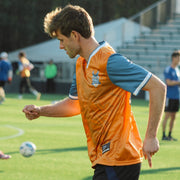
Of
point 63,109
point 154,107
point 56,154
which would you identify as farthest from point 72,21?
point 56,154

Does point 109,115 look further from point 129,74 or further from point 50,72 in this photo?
point 50,72

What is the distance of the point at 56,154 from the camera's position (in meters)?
9.28

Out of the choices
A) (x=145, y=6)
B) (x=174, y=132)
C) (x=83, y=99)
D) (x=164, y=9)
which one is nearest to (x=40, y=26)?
(x=145, y=6)

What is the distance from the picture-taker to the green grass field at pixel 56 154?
7.60 m

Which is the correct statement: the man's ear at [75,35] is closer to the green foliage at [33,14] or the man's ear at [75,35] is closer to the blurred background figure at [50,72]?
the blurred background figure at [50,72]

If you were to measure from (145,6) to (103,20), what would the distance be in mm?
4463

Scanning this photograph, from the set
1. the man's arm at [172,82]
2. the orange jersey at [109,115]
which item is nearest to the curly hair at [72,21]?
the orange jersey at [109,115]

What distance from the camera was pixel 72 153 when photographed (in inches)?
370

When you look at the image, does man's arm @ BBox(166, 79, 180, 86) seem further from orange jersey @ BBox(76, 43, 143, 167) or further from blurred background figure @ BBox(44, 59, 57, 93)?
blurred background figure @ BBox(44, 59, 57, 93)

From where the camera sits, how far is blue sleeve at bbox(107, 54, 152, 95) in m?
3.80

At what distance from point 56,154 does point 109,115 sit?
17.8ft

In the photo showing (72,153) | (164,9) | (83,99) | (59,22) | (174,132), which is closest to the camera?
(59,22)

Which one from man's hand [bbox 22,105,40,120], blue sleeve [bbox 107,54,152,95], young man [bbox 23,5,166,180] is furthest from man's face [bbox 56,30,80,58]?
man's hand [bbox 22,105,40,120]

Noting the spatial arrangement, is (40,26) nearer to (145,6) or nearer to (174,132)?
(145,6)
